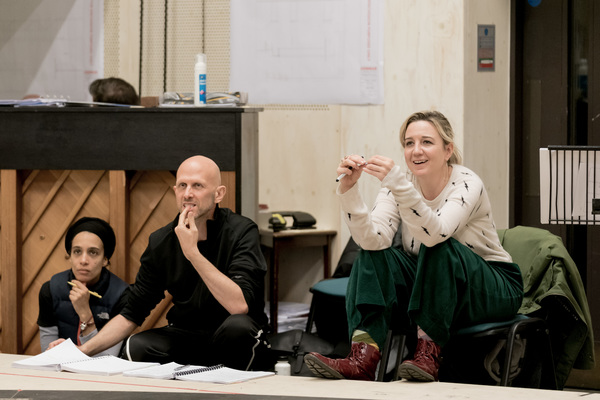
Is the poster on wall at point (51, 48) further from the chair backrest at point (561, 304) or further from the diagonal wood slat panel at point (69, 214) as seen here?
the chair backrest at point (561, 304)

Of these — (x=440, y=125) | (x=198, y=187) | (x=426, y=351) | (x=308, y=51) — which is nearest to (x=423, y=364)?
(x=426, y=351)

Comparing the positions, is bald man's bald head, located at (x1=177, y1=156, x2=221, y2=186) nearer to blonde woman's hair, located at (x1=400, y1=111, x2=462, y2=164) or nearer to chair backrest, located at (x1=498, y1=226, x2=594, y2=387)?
blonde woman's hair, located at (x1=400, y1=111, x2=462, y2=164)

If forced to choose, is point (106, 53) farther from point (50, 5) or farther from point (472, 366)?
point (472, 366)

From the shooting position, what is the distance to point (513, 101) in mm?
4375

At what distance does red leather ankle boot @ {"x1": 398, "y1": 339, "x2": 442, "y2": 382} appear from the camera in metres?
2.60

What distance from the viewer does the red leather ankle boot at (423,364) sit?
2602 mm

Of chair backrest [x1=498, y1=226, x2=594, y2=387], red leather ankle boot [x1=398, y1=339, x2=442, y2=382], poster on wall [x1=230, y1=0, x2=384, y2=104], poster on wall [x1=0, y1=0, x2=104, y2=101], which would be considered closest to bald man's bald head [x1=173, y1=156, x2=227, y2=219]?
red leather ankle boot [x1=398, y1=339, x2=442, y2=382]

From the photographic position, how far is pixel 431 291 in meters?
2.68

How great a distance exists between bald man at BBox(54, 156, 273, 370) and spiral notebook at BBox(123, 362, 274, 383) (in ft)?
0.63

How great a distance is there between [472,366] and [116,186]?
173cm

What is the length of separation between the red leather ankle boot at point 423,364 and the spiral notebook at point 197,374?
0.46 metres

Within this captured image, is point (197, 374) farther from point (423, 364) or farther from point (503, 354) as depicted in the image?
point (503, 354)

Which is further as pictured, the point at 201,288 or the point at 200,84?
the point at 200,84

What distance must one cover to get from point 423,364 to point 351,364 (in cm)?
24
